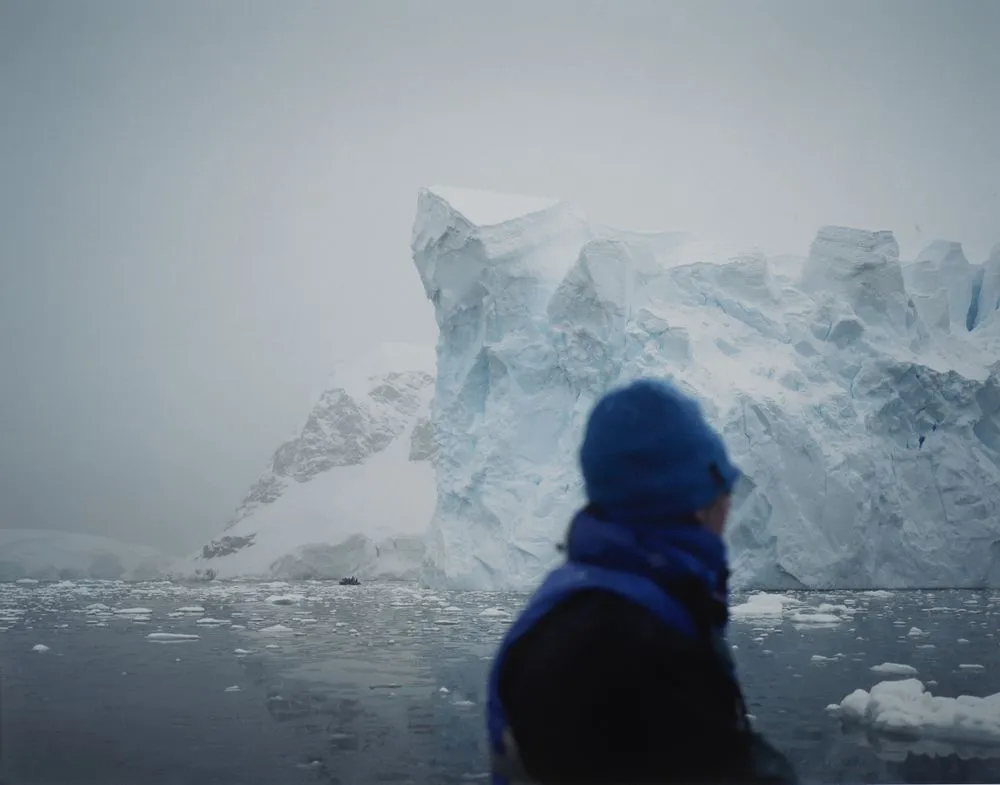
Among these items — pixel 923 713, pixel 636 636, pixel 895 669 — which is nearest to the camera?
pixel 636 636

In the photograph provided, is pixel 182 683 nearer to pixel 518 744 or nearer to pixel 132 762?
pixel 132 762

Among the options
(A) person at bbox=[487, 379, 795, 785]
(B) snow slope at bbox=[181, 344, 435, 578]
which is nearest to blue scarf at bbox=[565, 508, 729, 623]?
(A) person at bbox=[487, 379, 795, 785]

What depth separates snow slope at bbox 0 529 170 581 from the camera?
47.2 meters

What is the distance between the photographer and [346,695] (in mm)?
7059

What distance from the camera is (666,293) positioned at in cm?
2278

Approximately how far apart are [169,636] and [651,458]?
1248cm

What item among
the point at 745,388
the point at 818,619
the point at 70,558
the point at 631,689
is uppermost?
the point at 631,689

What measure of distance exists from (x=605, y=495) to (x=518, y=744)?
0.36 meters

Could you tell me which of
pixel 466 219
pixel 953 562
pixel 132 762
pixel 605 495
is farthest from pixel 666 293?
pixel 605 495

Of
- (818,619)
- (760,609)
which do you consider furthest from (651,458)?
(760,609)

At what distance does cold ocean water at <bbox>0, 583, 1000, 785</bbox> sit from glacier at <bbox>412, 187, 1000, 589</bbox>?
590cm

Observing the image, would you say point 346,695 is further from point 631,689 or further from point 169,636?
point 631,689

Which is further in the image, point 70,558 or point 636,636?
point 70,558

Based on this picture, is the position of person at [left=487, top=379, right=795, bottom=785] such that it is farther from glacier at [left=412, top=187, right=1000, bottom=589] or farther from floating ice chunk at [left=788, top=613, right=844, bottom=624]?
glacier at [left=412, top=187, right=1000, bottom=589]
